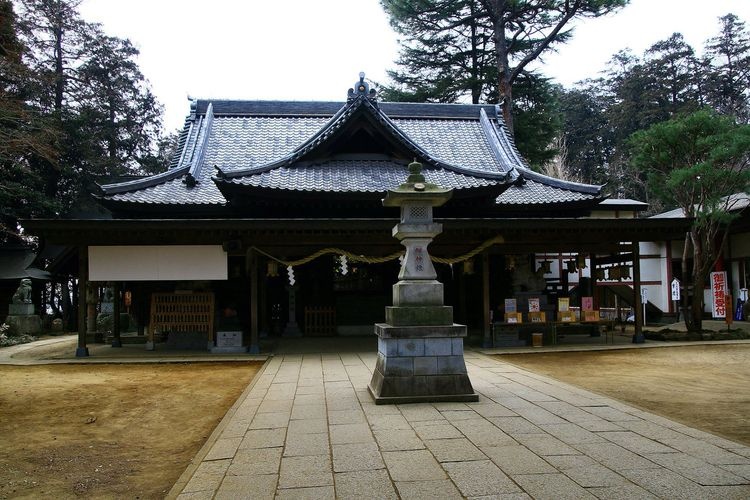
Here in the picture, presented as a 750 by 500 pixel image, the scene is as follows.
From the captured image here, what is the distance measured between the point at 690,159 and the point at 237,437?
14832 mm

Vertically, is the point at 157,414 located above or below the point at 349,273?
below

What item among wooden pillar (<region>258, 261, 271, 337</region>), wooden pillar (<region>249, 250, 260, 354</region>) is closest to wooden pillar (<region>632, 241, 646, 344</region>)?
wooden pillar (<region>249, 250, 260, 354</region>)

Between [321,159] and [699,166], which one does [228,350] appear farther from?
[699,166]

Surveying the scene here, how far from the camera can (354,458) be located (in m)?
4.68

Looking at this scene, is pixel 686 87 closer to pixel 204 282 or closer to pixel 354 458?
pixel 204 282

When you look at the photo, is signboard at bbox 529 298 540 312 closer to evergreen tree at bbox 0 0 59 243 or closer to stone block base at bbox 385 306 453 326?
stone block base at bbox 385 306 453 326

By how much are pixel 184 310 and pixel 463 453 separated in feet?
34.2

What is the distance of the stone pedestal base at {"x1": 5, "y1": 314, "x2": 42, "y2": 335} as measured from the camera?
20.4 metres

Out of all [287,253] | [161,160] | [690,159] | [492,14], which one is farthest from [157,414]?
[161,160]

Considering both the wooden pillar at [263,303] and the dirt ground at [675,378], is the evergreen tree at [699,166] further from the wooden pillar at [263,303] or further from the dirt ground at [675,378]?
the wooden pillar at [263,303]

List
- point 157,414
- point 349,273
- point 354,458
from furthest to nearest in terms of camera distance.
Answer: point 349,273 < point 157,414 < point 354,458

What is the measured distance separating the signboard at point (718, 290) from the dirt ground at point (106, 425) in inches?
702

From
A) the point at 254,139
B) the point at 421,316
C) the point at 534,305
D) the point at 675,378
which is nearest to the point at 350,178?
the point at 254,139

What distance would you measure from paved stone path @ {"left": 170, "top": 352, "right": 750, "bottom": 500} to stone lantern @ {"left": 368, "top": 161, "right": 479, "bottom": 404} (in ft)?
1.06
